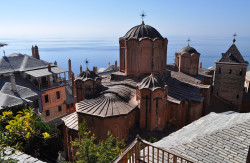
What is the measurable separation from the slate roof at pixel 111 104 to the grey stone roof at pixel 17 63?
1362 cm

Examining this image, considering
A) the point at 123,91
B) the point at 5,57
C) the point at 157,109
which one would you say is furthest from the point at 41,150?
the point at 5,57

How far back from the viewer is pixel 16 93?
664 inches

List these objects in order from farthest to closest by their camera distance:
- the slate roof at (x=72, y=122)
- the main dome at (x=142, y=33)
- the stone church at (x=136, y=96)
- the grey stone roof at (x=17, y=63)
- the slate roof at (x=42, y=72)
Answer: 1. the grey stone roof at (x=17, y=63)
2. the slate roof at (x=42, y=72)
3. the main dome at (x=142, y=33)
4. the slate roof at (x=72, y=122)
5. the stone church at (x=136, y=96)

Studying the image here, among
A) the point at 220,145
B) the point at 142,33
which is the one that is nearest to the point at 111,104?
the point at 142,33

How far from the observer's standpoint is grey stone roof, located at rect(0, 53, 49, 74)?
21.1 m

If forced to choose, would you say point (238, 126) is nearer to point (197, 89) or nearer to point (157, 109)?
point (157, 109)

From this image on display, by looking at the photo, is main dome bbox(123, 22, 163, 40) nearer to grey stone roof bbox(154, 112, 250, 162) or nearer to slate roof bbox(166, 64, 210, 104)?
slate roof bbox(166, 64, 210, 104)

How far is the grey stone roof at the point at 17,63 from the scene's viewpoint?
2108 centimetres

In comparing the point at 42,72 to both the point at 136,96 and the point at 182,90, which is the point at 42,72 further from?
the point at 182,90

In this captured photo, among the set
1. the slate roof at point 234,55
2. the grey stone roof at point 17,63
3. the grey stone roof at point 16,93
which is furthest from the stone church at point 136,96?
the grey stone roof at point 17,63

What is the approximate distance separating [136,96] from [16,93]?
11.6 metres

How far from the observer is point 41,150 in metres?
12.0

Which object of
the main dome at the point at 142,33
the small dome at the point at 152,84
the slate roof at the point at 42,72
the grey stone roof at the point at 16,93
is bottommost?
the grey stone roof at the point at 16,93

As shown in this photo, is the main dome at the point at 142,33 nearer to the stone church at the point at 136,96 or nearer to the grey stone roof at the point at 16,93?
the stone church at the point at 136,96
